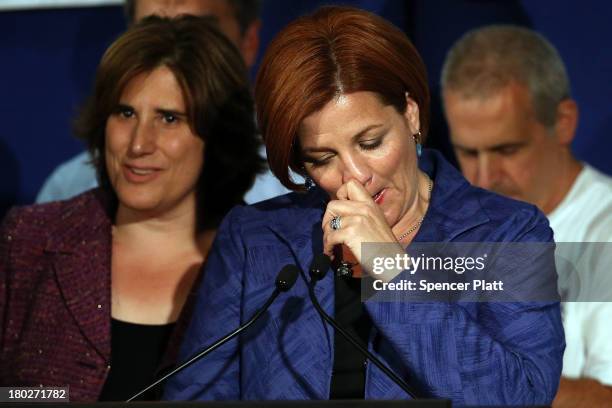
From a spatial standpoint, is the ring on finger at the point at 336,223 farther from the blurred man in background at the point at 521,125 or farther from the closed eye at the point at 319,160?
the blurred man in background at the point at 521,125

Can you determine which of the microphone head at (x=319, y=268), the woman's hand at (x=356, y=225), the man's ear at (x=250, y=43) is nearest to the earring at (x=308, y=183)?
the woman's hand at (x=356, y=225)

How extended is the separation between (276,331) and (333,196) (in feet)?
0.84

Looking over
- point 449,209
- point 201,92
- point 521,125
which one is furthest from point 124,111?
point 521,125

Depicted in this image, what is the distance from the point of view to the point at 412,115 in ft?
6.81

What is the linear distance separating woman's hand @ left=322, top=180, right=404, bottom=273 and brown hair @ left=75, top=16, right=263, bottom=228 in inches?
33.4

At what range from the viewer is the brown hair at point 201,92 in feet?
8.47

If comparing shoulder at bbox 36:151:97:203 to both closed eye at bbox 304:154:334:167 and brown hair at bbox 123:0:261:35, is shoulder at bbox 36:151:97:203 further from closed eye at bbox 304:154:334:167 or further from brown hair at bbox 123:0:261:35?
closed eye at bbox 304:154:334:167

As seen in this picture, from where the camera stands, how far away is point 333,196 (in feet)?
6.57

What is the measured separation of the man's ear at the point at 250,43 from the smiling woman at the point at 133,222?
503mm

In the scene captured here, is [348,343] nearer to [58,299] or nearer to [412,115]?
[412,115]

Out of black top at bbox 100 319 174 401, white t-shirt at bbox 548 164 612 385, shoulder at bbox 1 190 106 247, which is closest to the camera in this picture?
black top at bbox 100 319 174 401

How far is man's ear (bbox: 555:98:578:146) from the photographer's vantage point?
2936 millimetres

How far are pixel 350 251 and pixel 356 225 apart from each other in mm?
123

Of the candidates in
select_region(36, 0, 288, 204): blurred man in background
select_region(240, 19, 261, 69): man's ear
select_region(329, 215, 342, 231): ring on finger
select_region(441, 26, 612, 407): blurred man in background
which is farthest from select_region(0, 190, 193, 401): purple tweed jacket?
select_region(441, 26, 612, 407): blurred man in background
